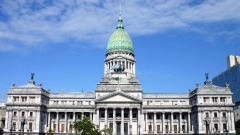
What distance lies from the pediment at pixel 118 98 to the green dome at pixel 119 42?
2883 centimetres

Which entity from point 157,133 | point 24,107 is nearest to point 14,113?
point 24,107

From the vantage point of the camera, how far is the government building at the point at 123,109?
108 meters

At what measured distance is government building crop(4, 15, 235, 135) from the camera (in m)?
108

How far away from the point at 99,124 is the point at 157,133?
22497mm

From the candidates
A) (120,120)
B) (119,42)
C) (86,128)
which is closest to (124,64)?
(119,42)

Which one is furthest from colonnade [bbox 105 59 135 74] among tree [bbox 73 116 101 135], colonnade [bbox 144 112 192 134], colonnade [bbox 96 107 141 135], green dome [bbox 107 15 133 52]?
tree [bbox 73 116 101 135]

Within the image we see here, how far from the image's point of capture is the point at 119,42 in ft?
446

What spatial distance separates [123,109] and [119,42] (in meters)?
36.4

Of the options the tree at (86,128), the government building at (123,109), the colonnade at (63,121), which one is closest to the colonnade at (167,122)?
the government building at (123,109)

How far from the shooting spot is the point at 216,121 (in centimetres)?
10781

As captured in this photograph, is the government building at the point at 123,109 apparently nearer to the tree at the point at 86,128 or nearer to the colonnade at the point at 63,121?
the colonnade at the point at 63,121

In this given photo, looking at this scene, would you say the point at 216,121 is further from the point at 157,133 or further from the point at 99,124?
the point at 99,124

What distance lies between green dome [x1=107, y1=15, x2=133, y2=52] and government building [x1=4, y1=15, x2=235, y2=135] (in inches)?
450

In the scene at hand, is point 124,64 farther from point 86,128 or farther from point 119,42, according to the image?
point 86,128
